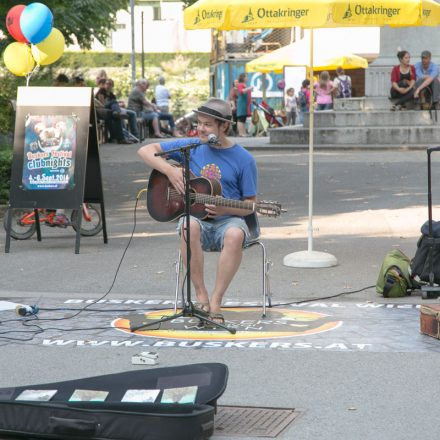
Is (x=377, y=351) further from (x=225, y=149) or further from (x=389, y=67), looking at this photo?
(x=389, y=67)

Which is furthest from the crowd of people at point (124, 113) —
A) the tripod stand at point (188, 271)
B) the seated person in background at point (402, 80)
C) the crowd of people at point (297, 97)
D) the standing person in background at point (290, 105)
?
the tripod stand at point (188, 271)

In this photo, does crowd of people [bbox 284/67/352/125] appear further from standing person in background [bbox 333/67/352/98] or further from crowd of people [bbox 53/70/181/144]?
crowd of people [bbox 53/70/181/144]

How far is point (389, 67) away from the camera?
87.6 ft

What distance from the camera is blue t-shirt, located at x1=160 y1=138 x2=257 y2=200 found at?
26.5ft

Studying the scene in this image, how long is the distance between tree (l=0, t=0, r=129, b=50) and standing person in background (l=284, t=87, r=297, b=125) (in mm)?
8965

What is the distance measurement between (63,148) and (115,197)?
4961 mm

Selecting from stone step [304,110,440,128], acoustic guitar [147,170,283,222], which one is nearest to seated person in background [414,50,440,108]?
stone step [304,110,440,128]

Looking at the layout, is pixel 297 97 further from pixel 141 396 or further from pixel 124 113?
pixel 141 396

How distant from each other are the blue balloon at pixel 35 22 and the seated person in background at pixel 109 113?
1562 centimetres

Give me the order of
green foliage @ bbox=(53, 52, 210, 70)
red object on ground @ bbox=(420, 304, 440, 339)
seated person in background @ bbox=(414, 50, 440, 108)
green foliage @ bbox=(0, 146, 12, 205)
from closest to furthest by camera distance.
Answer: red object on ground @ bbox=(420, 304, 440, 339), green foliage @ bbox=(0, 146, 12, 205), seated person in background @ bbox=(414, 50, 440, 108), green foliage @ bbox=(53, 52, 210, 70)

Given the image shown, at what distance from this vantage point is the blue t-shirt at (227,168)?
318 inches

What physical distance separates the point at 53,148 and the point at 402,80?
1461cm

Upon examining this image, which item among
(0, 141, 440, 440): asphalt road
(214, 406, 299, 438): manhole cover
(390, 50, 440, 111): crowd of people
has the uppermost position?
(390, 50, 440, 111): crowd of people

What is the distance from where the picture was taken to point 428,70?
24.9 metres
